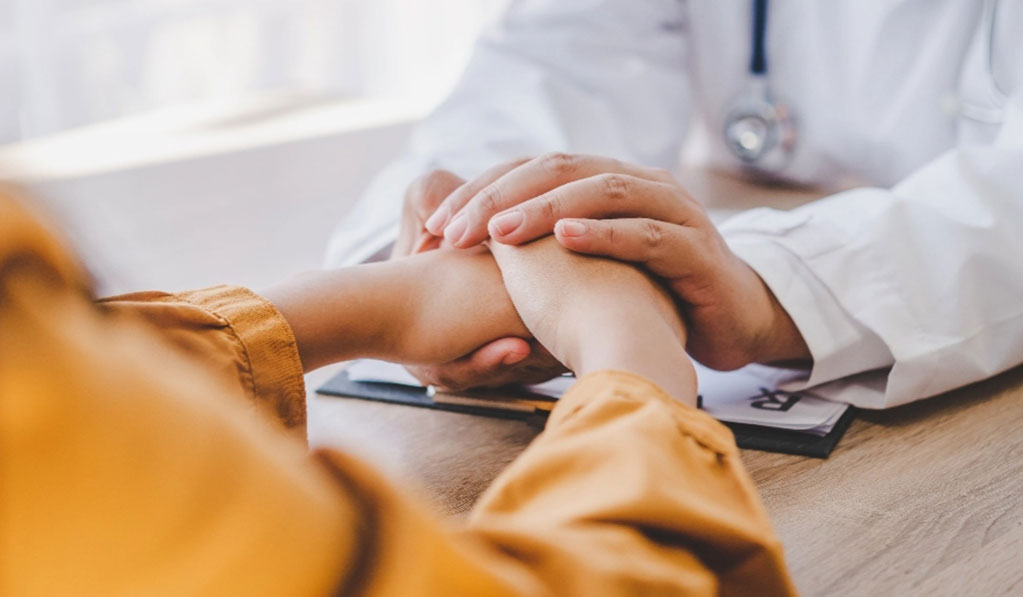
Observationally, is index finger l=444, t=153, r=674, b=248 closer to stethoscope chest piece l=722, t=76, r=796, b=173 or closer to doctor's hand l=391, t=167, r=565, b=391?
doctor's hand l=391, t=167, r=565, b=391

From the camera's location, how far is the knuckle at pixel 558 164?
649 millimetres

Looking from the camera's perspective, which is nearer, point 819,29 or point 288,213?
point 819,29

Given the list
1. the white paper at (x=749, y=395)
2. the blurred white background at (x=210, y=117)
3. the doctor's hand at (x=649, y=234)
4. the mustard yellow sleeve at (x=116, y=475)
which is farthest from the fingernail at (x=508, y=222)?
the mustard yellow sleeve at (x=116, y=475)

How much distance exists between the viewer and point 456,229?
655 mm

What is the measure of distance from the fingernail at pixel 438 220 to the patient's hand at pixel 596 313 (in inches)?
2.3

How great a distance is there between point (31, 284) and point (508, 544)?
6.4 inches

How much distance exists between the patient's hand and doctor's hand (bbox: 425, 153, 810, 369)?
0.01m

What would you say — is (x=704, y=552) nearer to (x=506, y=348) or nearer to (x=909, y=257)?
(x=506, y=348)

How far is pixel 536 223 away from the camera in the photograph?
0.61 meters

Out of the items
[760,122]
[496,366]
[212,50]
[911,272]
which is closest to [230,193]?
[760,122]

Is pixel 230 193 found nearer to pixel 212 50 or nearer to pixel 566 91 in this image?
pixel 566 91

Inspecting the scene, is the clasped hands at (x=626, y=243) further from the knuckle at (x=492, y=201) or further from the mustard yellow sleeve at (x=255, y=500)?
the mustard yellow sleeve at (x=255, y=500)

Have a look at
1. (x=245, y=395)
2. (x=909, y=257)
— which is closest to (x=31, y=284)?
(x=245, y=395)

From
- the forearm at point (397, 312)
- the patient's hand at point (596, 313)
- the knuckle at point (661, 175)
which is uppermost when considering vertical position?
the knuckle at point (661, 175)
